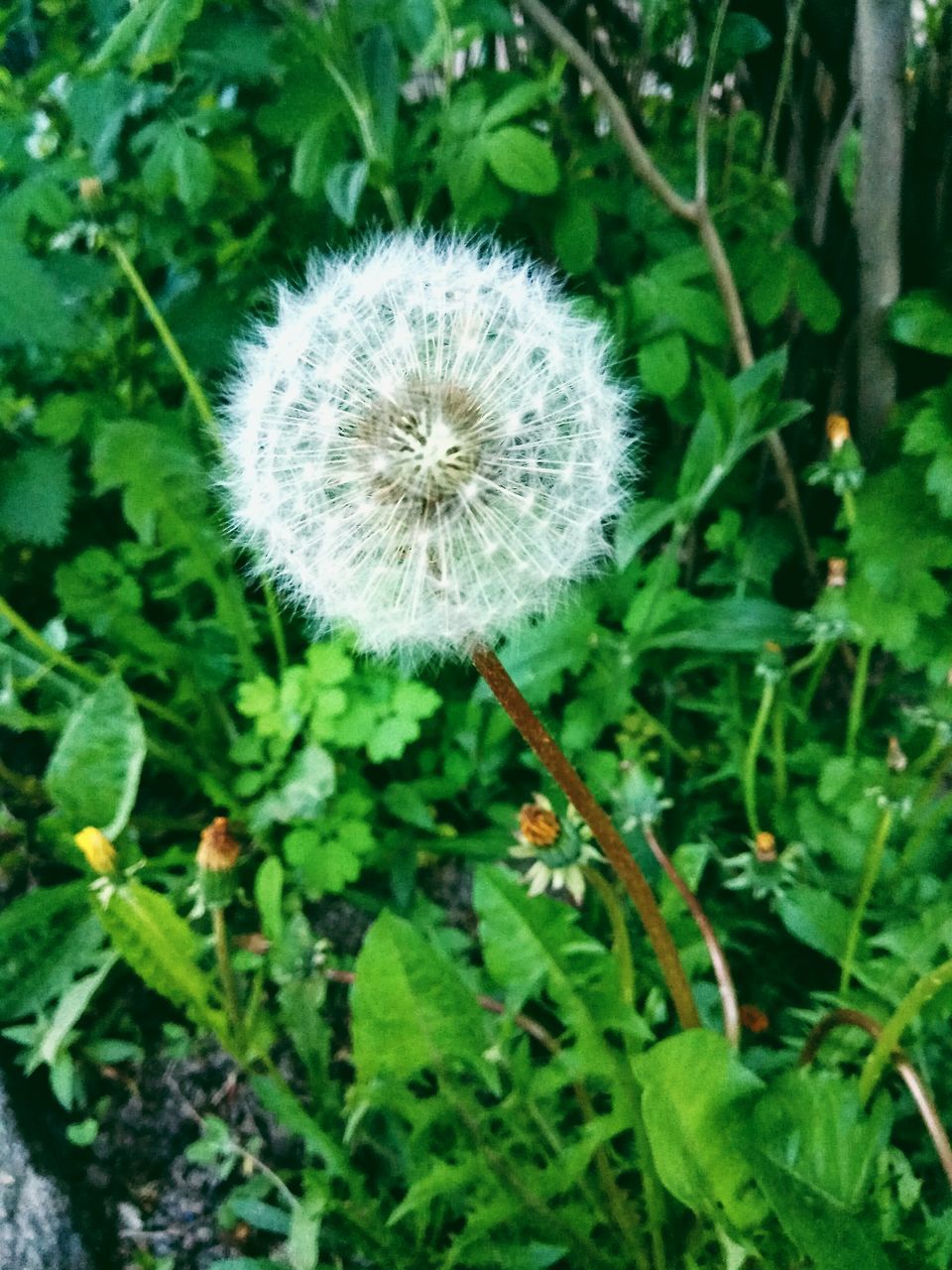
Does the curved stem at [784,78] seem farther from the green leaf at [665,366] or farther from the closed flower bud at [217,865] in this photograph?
the closed flower bud at [217,865]

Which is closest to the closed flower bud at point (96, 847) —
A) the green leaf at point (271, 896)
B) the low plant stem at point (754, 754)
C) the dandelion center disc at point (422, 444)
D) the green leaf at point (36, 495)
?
the green leaf at point (271, 896)

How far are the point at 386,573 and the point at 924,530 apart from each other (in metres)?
0.77

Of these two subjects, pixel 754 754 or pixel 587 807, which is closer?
pixel 587 807

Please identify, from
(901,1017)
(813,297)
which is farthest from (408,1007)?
(813,297)

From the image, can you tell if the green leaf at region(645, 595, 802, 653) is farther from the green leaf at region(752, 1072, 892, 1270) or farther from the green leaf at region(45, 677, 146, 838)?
the green leaf at region(45, 677, 146, 838)

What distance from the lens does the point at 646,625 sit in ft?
3.91

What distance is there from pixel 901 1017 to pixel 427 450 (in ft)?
2.15

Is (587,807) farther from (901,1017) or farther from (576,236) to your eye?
(576,236)

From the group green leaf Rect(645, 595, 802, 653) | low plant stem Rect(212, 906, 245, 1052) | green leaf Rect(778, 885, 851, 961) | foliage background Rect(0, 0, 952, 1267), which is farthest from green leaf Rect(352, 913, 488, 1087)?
green leaf Rect(645, 595, 802, 653)

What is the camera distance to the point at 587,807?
72cm

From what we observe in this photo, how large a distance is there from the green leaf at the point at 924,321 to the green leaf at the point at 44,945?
127 cm

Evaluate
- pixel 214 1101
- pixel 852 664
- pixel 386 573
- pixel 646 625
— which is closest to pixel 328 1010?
pixel 214 1101

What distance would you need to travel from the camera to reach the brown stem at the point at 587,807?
0.64 metres

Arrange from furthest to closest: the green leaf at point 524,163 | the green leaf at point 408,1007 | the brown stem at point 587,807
Answer: 1. the green leaf at point 524,163
2. the green leaf at point 408,1007
3. the brown stem at point 587,807
